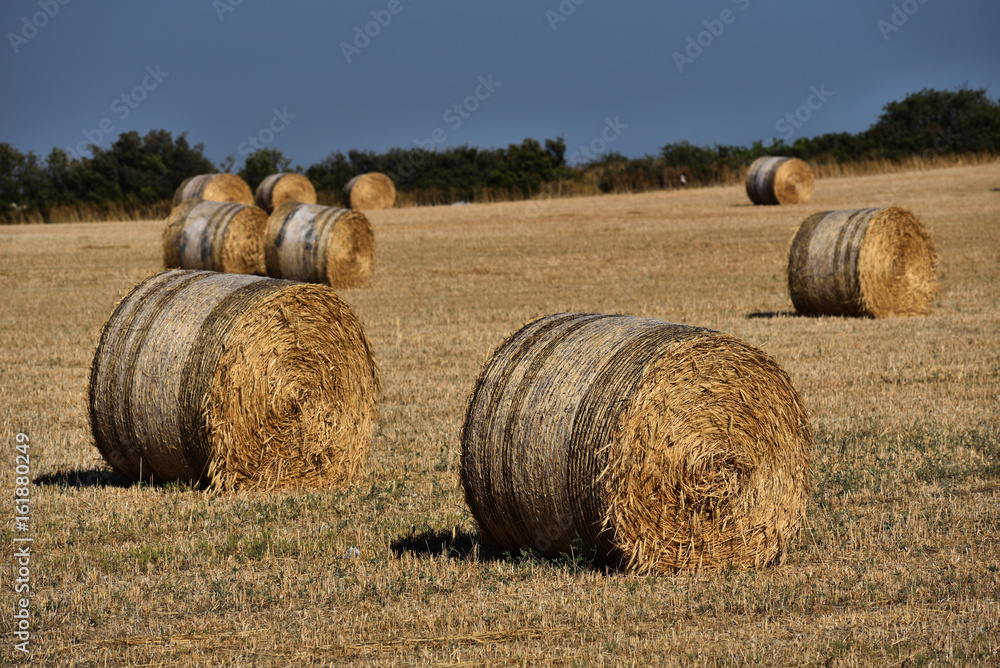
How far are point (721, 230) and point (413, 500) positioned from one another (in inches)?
900

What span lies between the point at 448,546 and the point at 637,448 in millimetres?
1423

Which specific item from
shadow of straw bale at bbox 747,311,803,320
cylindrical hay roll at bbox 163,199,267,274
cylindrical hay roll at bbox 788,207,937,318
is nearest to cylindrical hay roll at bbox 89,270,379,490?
shadow of straw bale at bbox 747,311,803,320

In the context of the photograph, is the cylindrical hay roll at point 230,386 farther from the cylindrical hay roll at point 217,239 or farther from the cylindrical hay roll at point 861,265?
the cylindrical hay roll at point 217,239

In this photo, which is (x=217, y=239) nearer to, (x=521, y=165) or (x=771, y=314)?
(x=771, y=314)

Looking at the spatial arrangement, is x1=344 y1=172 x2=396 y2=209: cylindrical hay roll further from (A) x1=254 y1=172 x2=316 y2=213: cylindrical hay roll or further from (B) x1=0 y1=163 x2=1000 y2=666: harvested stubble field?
(B) x1=0 y1=163 x2=1000 y2=666: harvested stubble field

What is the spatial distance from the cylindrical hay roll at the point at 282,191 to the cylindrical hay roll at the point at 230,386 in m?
27.8

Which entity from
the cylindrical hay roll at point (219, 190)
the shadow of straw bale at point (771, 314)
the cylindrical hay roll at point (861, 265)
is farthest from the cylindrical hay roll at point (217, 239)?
the cylindrical hay roll at point (861, 265)

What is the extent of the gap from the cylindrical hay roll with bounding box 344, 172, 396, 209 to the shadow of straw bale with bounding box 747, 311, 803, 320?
2696 centimetres

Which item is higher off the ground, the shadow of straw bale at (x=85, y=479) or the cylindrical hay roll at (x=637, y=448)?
the cylindrical hay roll at (x=637, y=448)

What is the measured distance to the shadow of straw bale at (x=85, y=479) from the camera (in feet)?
27.0

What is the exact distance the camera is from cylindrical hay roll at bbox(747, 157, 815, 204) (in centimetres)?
3500

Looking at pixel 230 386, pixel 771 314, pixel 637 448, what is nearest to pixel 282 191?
pixel 771 314

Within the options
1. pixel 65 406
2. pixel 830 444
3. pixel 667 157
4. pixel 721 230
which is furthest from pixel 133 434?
pixel 667 157

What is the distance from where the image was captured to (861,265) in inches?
610
